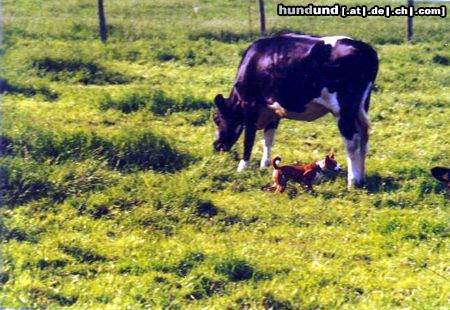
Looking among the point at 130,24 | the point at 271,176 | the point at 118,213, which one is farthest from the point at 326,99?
the point at 130,24

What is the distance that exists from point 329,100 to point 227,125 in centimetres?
142

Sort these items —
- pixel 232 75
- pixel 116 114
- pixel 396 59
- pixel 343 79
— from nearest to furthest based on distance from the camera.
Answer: pixel 343 79, pixel 116 114, pixel 232 75, pixel 396 59

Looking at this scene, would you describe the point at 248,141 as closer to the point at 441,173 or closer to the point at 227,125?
the point at 227,125

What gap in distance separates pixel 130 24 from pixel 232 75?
392 centimetres

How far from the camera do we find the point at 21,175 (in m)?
7.62

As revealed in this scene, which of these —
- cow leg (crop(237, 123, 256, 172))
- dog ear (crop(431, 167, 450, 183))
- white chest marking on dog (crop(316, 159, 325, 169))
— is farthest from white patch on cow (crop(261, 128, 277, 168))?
dog ear (crop(431, 167, 450, 183))

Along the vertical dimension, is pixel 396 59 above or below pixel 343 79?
below

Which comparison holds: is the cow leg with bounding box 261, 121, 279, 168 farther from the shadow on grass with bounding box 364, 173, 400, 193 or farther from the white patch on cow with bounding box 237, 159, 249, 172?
the shadow on grass with bounding box 364, 173, 400, 193

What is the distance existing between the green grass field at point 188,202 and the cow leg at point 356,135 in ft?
0.71

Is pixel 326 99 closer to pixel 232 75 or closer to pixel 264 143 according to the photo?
pixel 264 143

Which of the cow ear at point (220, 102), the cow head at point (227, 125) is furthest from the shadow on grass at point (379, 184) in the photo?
the cow ear at point (220, 102)

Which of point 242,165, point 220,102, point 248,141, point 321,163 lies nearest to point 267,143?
point 248,141

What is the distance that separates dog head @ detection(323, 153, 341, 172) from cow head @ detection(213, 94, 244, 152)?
1219 mm

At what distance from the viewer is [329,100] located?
26.3 ft
